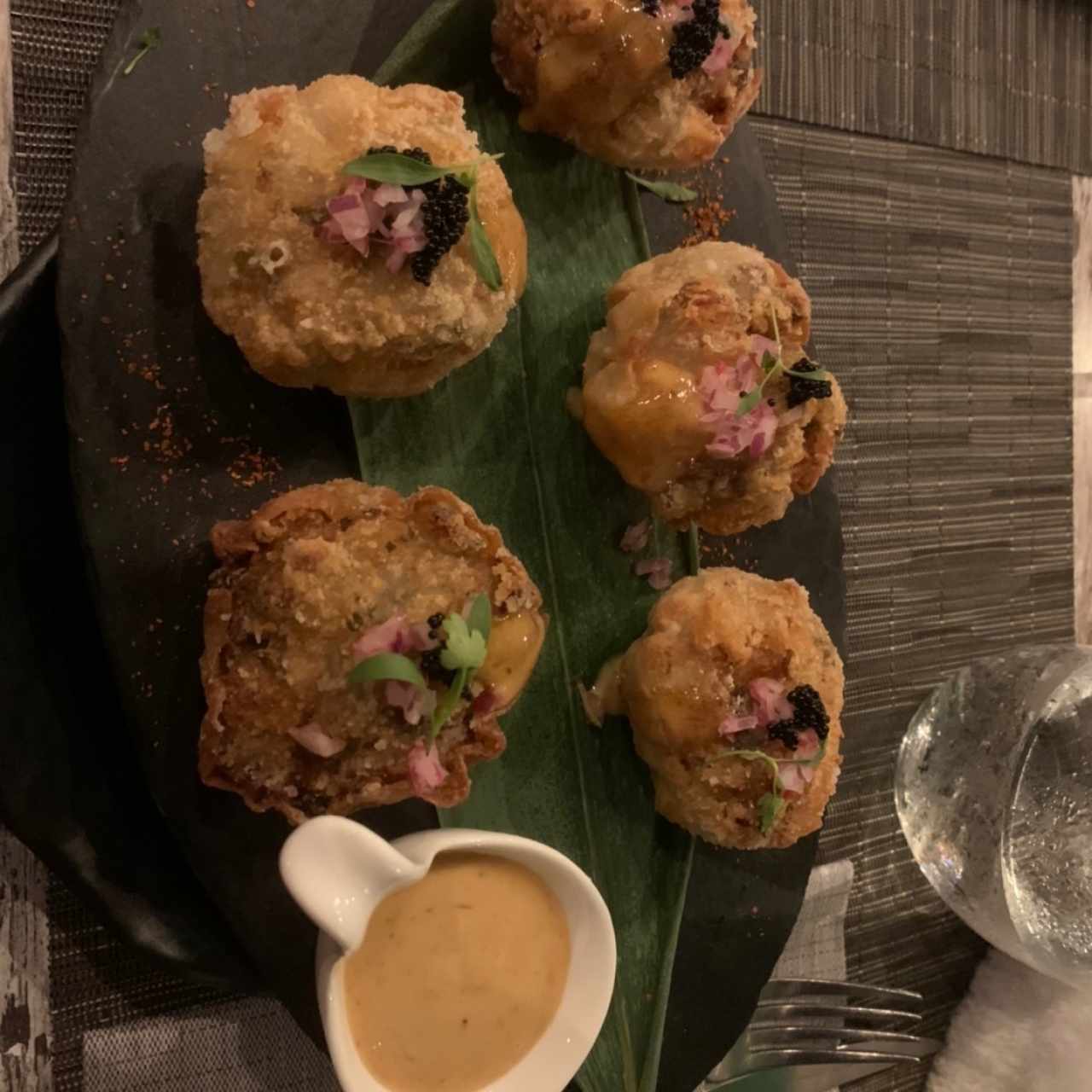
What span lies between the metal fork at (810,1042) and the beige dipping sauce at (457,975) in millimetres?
707

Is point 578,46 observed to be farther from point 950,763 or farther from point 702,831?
point 950,763

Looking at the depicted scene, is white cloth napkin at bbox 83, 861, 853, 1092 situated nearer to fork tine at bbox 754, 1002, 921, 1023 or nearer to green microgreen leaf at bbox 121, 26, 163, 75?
fork tine at bbox 754, 1002, 921, 1023

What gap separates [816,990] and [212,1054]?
3.85 feet

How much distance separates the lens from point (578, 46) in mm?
1520

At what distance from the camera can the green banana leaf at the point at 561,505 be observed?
1.58 m

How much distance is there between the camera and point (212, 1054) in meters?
1.62

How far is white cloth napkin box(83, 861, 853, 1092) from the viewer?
154cm

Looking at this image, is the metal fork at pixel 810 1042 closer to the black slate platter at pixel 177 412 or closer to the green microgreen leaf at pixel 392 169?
the black slate platter at pixel 177 412

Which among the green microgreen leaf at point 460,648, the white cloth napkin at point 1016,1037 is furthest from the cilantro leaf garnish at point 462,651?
Result: the white cloth napkin at point 1016,1037

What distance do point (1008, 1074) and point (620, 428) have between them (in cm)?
189

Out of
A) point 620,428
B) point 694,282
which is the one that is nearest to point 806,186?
point 694,282

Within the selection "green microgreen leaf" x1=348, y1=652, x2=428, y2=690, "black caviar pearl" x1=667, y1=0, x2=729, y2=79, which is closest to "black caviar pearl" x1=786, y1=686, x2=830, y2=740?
"green microgreen leaf" x1=348, y1=652, x2=428, y2=690

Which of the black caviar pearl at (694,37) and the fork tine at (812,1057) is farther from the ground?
the black caviar pearl at (694,37)

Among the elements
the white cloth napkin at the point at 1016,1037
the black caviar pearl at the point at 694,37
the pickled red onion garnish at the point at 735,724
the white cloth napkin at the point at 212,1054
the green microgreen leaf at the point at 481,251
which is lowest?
the white cloth napkin at the point at 1016,1037
